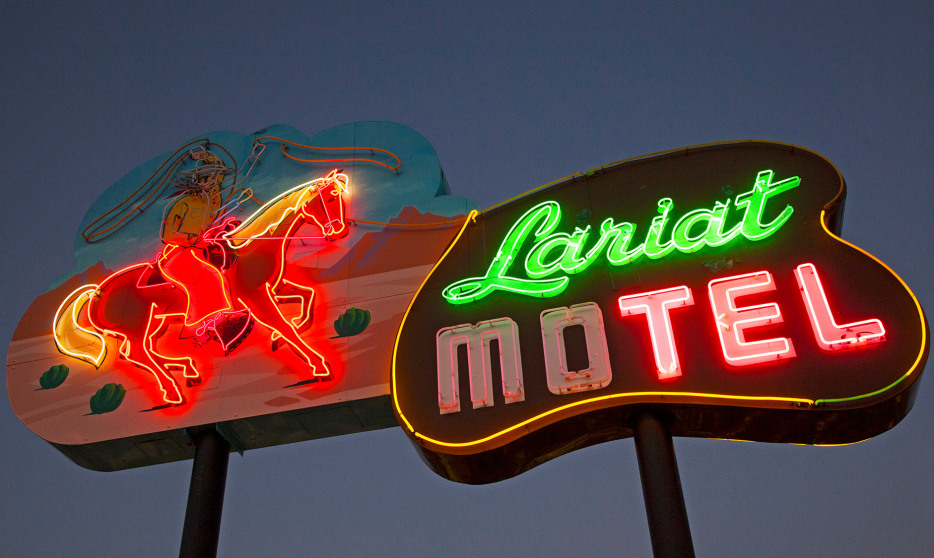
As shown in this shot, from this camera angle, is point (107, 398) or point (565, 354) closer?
point (565, 354)

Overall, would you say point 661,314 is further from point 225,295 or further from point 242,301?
point 225,295

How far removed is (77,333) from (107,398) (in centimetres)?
139

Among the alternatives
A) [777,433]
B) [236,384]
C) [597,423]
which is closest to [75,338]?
[236,384]

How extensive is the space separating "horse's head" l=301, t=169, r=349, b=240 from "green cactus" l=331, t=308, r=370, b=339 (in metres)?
1.45

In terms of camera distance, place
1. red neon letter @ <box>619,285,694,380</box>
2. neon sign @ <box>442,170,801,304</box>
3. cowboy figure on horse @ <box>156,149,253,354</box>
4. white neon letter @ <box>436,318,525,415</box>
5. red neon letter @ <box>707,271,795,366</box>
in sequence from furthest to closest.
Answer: cowboy figure on horse @ <box>156,149,253,354</box>
neon sign @ <box>442,170,801,304</box>
white neon letter @ <box>436,318,525,415</box>
red neon letter @ <box>619,285,694,380</box>
red neon letter @ <box>707,271,795,366</box>

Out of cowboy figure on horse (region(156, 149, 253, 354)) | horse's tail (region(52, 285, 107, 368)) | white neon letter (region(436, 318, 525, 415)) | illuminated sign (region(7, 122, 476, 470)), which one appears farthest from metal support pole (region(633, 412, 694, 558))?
horse's tail (region(52, 285, 107, 368))

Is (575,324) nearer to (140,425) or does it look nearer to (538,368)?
(538,368)

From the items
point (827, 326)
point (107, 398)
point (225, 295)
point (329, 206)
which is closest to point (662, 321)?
point (827, 326)

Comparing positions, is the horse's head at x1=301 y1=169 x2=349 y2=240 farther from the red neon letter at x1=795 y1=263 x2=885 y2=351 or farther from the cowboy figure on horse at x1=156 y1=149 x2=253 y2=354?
the red neon letter at x1=795 y1=263 x2=885 y2=351

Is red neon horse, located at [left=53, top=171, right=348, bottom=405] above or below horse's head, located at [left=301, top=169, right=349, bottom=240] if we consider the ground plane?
below

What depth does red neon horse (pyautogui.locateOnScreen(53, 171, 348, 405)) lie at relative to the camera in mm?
11047

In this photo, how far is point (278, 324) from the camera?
1098 centimetres

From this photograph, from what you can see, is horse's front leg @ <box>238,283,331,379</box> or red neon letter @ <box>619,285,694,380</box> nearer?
red neon letter @ <box>619,285,694,380</box>

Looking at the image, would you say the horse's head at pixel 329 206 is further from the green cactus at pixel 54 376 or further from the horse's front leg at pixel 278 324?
the green cactus at pixel 54 376
